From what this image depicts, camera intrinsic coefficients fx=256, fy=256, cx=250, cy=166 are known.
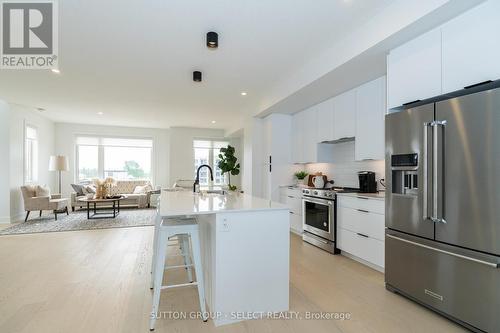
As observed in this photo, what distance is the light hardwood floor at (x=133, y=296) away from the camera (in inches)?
77.0

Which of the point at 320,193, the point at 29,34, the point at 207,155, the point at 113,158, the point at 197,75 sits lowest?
the point at 320,193

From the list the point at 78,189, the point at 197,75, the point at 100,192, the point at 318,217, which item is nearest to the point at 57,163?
the point at 78,189

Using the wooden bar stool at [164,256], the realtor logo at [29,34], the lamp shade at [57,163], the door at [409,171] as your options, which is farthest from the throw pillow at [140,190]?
the door at [409,171]

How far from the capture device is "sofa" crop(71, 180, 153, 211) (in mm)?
7179

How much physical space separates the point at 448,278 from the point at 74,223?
21.2 ft

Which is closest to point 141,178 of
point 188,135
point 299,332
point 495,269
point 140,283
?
point 188,135

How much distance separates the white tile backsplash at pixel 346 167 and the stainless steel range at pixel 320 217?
330 mm

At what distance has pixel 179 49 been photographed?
10.3ft

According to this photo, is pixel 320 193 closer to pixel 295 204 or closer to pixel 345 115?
pixel 295 204

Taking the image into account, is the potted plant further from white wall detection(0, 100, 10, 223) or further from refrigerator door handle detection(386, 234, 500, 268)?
white wall detection(0, 100, 10, 223)

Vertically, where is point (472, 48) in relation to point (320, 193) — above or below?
above

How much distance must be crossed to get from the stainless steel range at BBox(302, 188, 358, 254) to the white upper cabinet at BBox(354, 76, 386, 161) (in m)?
0.74

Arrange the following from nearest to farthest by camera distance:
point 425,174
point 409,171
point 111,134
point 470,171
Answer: point 470,171
point 425,174
point 409,171
point 111,134

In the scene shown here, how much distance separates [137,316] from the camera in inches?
81.7
